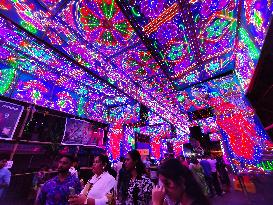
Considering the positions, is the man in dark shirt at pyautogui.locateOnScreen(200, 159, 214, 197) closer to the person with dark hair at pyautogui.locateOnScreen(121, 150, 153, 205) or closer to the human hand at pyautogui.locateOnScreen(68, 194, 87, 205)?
the person with dark hair at pyautogui.locateOnScreen(121, 150, 153, 205)

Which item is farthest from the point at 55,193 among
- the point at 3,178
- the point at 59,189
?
the point at 3,178

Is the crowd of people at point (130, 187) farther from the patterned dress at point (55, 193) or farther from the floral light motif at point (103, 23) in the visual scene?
the floral light motif at point (103, 23)

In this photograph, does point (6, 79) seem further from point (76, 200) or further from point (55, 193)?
point (76, 200)

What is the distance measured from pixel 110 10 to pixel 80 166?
265 inches

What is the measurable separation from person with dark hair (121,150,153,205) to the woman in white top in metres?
→ 0.32

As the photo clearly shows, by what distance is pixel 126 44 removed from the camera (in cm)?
407

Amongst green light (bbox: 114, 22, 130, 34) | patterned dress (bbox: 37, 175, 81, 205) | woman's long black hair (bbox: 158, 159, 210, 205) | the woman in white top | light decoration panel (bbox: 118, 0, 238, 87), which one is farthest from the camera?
green light (bbox: 114, 22, 130, 34)

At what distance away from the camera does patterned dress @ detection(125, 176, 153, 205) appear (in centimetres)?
214

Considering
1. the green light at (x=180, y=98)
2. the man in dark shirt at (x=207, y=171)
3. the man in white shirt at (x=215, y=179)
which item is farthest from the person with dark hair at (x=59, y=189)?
the man in white shirt at (x=215, y=179)

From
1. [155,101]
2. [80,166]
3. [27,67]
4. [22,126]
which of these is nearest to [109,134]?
[80,166]

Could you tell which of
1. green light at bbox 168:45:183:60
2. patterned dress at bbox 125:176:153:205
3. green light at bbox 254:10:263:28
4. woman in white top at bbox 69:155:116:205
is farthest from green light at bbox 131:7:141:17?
patterned dress at bbox 125:176:153:205

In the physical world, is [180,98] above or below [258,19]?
above

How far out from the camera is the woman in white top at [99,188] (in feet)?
6.73

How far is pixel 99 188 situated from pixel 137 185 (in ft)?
2.04
